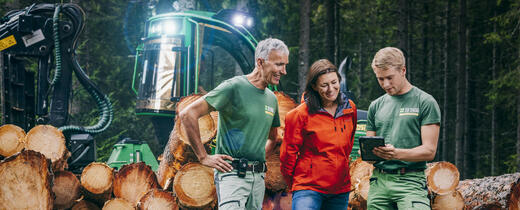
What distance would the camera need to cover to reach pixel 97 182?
523 centimetres

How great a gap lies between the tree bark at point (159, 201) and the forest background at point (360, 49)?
7.34m

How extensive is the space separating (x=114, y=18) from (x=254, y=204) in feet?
50.6

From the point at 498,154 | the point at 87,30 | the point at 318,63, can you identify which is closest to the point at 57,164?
the point at 318,63

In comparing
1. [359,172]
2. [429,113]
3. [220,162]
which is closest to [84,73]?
[359,172]

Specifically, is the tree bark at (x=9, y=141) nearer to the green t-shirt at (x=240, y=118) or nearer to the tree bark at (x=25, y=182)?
the tree bark at (x=25, y=182)

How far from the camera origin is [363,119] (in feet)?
23.1

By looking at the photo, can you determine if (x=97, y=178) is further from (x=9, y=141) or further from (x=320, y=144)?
(x=320, y=144)

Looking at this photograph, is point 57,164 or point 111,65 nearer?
point 57,164

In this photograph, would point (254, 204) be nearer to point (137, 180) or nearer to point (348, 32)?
point (137, 180)

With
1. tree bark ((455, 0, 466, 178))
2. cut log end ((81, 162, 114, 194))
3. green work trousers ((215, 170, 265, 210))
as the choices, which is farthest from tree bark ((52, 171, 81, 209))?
tree bark ((455, 0, 466, 178))

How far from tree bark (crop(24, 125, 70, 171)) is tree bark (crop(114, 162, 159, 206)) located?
2.85ft

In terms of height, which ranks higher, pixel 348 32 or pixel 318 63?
pixel 348 32

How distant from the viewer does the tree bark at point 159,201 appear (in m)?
4.79

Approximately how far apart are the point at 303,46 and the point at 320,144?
9.02m
